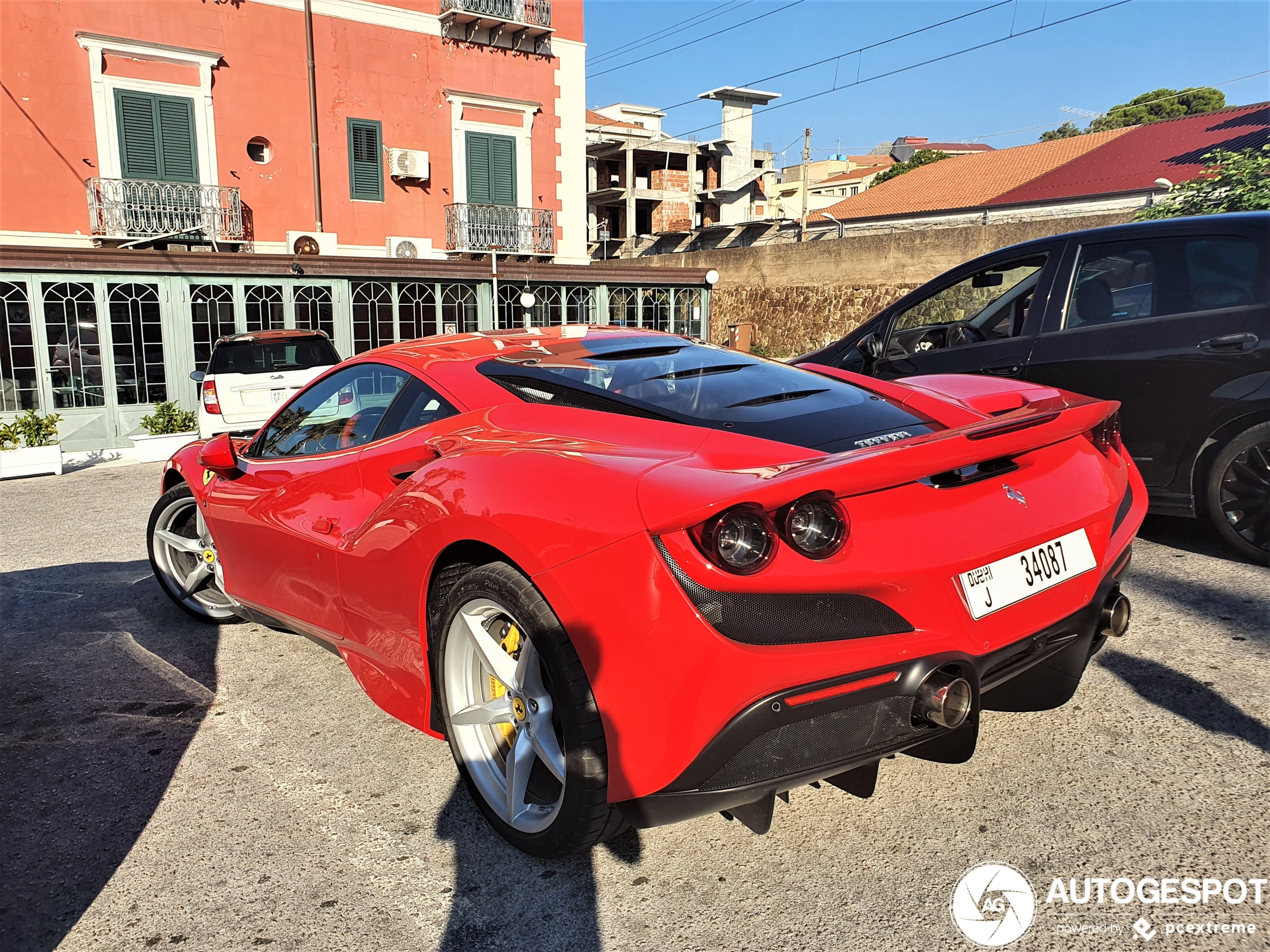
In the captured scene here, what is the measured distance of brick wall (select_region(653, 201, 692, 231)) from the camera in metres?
48.8

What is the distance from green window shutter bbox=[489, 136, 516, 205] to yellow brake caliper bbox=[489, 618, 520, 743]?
64.1 ft

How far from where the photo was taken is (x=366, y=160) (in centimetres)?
1916

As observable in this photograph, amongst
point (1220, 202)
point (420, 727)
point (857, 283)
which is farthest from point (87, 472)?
point (857, 283)

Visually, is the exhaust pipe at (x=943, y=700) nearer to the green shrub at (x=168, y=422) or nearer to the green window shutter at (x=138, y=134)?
the green shrub at (x=168, y=422)

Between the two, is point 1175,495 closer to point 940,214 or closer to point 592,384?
point 592,384

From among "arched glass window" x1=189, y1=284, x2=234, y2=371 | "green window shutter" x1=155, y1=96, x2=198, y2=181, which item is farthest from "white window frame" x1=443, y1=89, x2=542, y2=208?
"arched glass window" x1=189, y1=284, x2=234, y2=371

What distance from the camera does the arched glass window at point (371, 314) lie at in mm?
14734

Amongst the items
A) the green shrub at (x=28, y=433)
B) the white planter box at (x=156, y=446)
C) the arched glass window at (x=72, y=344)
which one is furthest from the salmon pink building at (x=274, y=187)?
the green shrub at (x=28, y=433)

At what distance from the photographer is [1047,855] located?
7.56 ft

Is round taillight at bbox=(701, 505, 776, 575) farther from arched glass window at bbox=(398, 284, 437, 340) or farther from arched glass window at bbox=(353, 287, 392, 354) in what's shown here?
arched glass window at bbox=(398, 284, 437, 340)

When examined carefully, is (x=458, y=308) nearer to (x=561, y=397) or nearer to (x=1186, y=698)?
(x=561, y=397)

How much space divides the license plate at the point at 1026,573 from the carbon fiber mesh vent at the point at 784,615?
0.87 ft

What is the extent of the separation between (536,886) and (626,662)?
0.71m

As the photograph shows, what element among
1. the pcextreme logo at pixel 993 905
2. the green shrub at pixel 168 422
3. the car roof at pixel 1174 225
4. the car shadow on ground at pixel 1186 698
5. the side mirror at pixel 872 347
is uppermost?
the car roof at pixel 1174 225
